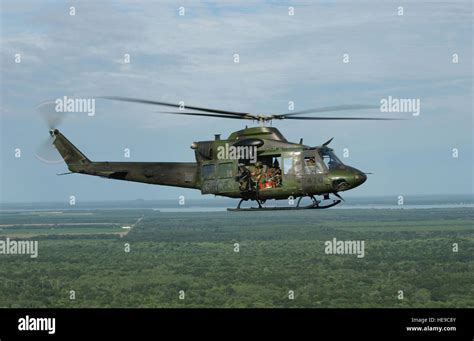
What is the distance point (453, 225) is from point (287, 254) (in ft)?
143

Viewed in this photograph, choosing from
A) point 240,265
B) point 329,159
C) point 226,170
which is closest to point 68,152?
point 226,170

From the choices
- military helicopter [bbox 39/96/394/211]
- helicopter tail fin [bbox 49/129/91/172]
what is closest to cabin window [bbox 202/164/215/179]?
military helicopter [bbox 39/96/394/211]

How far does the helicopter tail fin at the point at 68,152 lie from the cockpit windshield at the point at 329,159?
8336 millimetres

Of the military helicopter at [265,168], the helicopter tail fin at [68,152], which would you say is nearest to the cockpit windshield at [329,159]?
the military helicopter at [265,168]

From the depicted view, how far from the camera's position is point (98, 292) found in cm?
7775

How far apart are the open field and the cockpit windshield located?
49942 mm

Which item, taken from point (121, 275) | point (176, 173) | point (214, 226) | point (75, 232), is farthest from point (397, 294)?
point (176, 173)

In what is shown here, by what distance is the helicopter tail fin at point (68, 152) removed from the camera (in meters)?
29.2

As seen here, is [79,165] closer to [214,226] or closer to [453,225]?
[214,226]

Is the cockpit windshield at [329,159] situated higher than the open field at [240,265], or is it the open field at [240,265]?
the cockpit windshield at [329,159]

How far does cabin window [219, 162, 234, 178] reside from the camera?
25.3m

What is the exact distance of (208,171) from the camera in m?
25.8

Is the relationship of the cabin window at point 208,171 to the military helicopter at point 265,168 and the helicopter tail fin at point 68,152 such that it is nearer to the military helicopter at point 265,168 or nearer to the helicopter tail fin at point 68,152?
the military helicopter at point 265,168
